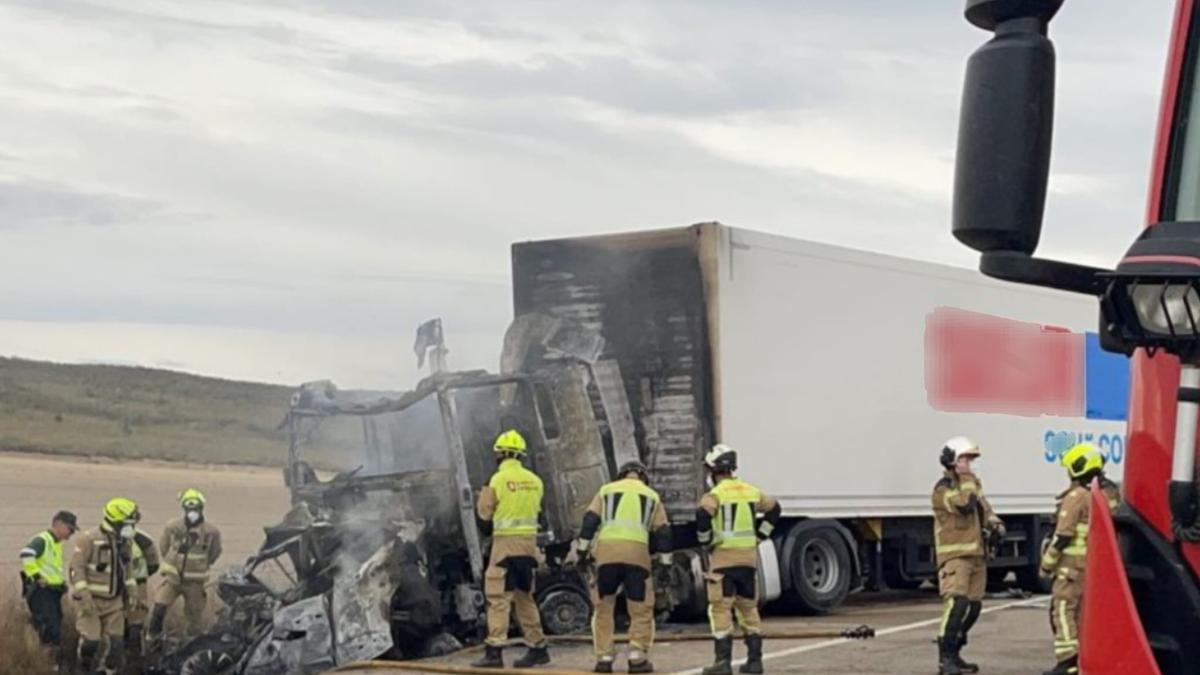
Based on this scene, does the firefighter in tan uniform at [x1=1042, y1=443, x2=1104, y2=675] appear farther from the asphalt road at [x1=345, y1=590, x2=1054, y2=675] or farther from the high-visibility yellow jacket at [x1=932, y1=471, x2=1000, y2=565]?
the asphalt road at [x1=345, y1=590, x2=1054, y2=675]

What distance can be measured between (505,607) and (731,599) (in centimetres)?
189

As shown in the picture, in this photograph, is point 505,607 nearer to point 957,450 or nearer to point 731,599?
point 731,599

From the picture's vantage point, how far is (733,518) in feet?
42.1

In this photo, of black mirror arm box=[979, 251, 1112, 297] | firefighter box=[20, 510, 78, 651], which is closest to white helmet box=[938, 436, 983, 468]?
firefighter box=[20, 510, 78, 651]

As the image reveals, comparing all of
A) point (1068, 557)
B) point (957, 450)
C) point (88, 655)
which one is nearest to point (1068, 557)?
point (1068, 557)

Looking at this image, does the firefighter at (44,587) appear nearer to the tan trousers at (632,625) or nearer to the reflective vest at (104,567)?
the reflective vest at (104,567)

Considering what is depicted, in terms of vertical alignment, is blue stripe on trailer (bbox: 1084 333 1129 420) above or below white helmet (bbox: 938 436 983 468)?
above

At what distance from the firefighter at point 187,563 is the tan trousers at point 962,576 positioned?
690cm

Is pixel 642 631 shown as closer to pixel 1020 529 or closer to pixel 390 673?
pixel 390 673

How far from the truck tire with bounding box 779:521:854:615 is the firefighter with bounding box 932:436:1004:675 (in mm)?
4506

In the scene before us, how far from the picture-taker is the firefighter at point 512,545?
44.8 ft

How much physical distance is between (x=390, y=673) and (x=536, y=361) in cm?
371

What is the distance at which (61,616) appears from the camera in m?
15.6

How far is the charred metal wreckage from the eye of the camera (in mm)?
13672
